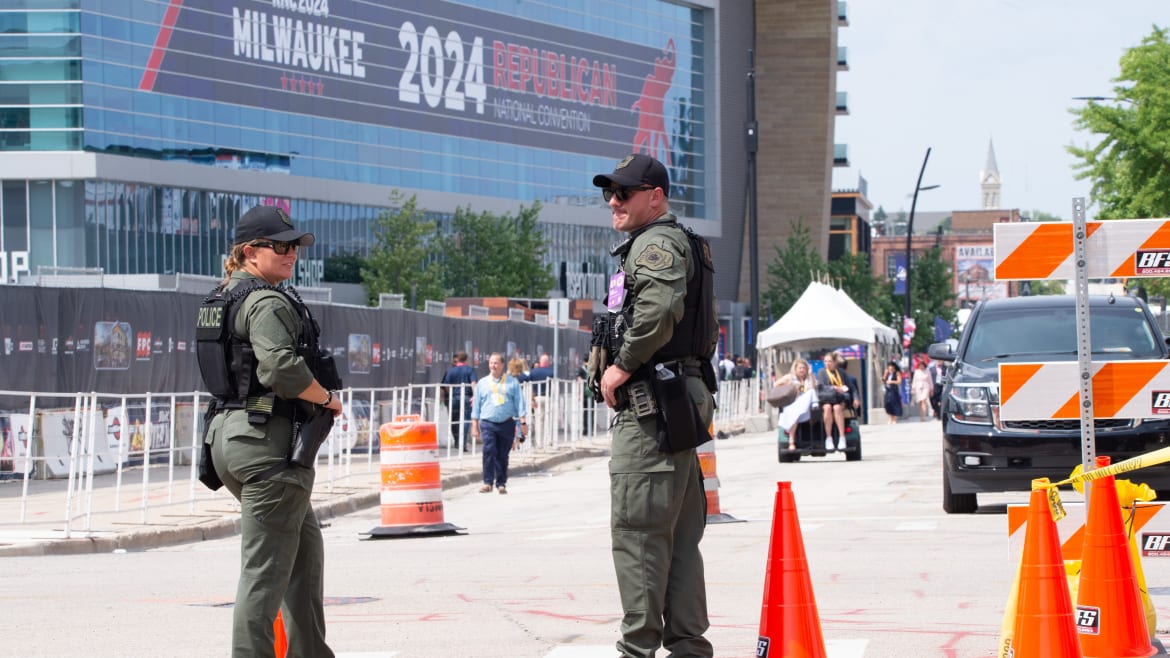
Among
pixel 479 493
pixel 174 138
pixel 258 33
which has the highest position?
pixel 258 33

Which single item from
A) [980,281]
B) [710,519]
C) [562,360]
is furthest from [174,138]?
[980,281]

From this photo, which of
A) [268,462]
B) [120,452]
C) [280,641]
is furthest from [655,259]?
[120,452]

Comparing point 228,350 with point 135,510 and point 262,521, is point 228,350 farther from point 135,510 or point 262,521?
point 135,510

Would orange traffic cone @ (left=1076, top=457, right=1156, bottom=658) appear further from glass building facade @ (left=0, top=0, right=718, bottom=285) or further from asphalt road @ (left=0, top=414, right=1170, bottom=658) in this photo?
glass building facade @ (left=0, top=0, right=718, bottom=285)

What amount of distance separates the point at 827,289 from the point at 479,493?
20869 mm

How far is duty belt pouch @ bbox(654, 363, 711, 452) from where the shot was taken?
245 inches

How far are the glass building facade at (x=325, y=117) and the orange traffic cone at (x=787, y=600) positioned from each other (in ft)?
209

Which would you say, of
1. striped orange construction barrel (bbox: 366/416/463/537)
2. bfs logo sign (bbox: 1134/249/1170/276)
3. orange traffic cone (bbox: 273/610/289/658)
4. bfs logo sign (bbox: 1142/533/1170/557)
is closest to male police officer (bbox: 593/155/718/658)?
orange traffic cone (bbox: 273/610/289/658)

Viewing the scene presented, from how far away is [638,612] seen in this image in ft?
20.3

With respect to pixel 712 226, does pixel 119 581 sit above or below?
below

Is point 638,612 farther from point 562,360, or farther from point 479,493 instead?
point 562,360

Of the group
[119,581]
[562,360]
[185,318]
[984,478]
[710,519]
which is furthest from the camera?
[562,360]

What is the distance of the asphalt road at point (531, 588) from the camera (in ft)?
27.2

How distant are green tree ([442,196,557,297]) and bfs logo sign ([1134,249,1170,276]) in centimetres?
6729
